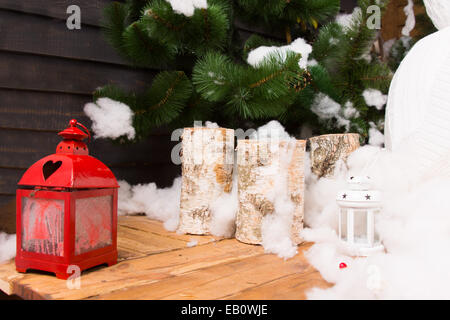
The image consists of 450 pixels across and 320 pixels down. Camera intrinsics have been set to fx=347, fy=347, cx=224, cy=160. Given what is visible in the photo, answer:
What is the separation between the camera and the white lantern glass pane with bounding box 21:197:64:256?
0.82 meters

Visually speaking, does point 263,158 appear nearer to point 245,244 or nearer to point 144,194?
point 245,244

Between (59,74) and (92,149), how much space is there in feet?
1.21

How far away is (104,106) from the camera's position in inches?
56.5

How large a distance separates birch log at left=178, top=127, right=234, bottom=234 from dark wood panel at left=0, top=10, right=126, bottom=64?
756 mm

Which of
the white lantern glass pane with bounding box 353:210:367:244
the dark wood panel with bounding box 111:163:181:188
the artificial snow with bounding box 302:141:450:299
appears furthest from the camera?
the dark wood panel with bounding box 111:163:181:188

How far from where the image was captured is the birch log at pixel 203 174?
1220mm

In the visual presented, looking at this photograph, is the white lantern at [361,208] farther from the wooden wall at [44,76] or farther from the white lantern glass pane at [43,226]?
the wooden wall at [44,76]

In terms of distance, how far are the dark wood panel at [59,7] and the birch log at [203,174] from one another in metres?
0.85

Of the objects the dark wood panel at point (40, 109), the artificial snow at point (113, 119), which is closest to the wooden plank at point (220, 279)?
the artificial snow at point (113, 119)

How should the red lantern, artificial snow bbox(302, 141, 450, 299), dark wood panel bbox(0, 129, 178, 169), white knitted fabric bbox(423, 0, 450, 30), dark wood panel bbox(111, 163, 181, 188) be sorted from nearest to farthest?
artificial snow bbox(302, 141, 450, 299) < the red lantern < white knitted fabric bbox(423, 0, 450, 30) < dark wood panel bbox(0, 129, 178, 169) < dark wood panel bbox(111, 163, 181, 188)

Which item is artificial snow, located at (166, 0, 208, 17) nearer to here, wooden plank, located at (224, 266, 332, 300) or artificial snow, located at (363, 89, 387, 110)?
artificial snow, located at (363, 89, 387, 110)

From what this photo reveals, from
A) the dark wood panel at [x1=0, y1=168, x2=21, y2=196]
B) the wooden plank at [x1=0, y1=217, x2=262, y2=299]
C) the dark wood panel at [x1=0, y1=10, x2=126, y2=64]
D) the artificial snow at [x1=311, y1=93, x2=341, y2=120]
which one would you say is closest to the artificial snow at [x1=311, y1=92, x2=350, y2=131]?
the artificial snow at [x1=311, y1=93, x2=341, y2=120]

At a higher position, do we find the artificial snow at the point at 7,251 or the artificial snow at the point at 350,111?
the artificial snow at the point at 350,111

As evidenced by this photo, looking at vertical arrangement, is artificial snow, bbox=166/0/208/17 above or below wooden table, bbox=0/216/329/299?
above
